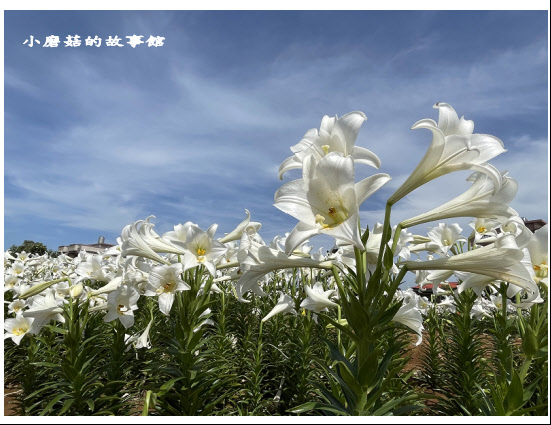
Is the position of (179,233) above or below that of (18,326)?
above

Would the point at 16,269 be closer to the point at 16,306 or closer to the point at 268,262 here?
the point at 16,306

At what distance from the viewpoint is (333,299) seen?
3582 mm

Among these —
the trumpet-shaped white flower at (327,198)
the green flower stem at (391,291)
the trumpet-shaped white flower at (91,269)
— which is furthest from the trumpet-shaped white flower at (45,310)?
the green flower stem at (391,291)

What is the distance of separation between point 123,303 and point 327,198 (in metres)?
2.65

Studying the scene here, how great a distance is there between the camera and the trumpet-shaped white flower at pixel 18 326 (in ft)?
13.9

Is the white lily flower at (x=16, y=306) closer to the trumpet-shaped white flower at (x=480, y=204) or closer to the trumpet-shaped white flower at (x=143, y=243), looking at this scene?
the trumpet-shaped white flower at (x=143, y=243)

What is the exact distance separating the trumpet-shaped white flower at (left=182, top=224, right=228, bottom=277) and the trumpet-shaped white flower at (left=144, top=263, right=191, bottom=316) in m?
0.16

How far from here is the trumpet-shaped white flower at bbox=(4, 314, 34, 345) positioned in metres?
4.22

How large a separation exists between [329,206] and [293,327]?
366 cm

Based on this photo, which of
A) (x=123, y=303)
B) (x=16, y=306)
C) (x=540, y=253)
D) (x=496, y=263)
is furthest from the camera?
(x=16, y=306)

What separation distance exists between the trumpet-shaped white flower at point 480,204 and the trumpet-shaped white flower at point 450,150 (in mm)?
107

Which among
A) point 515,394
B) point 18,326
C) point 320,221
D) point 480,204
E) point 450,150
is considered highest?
point 450,150

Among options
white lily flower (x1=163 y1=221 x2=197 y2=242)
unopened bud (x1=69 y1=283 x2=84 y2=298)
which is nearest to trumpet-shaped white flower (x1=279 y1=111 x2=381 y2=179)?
white lily flower (x1=163 y1=221 x2=197 y2=242)

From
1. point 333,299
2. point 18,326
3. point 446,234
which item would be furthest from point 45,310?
point 446,234
